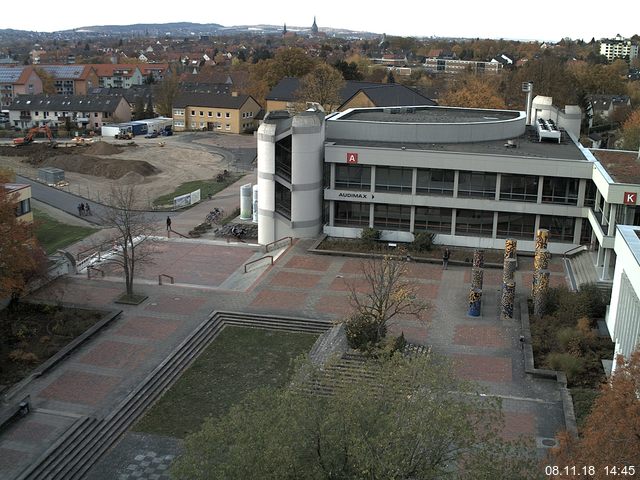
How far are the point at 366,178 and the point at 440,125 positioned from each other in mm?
6738

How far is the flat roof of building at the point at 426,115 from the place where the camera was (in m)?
53.0

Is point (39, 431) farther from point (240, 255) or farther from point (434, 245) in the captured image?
point (434, 245)

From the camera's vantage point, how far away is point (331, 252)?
141 ft

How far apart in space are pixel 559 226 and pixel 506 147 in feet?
22.5

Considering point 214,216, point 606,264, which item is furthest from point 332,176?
point 606,264

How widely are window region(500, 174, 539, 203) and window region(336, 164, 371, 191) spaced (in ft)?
27.3

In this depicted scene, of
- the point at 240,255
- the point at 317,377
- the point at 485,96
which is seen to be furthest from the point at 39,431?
the point at 485,96

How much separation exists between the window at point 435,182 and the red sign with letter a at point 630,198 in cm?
1133

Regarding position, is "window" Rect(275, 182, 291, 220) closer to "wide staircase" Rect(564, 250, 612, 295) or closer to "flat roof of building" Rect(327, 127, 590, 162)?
"flat roof of building" Rect(327, 127, 590, 162)

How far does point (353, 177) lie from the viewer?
149 ft

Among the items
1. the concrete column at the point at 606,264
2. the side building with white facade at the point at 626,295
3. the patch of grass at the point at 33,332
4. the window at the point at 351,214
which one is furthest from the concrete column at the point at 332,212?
the side building with white facade at the point at 626,295

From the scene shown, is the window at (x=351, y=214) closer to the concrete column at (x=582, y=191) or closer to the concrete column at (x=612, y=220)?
the concrete column at (x=582, y=191)

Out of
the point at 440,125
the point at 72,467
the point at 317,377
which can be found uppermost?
the point at 440,125

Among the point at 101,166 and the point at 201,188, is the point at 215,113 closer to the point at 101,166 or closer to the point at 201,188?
the point at 101,166
